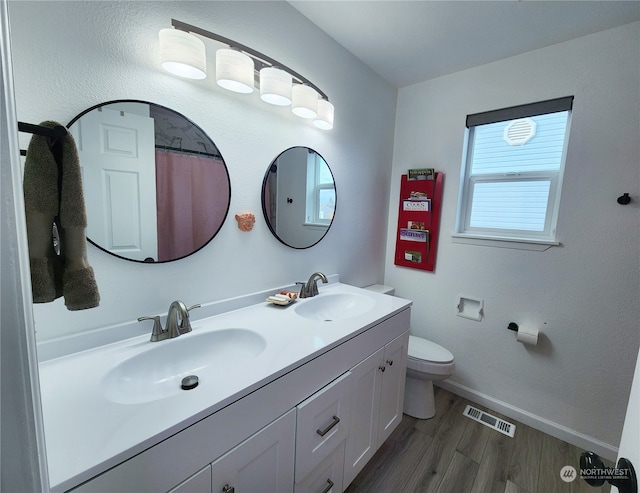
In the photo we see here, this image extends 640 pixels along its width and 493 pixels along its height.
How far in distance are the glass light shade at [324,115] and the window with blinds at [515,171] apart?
3.54 ft

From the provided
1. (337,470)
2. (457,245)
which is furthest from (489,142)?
(337,470)

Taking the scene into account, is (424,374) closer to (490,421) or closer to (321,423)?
(490,421)

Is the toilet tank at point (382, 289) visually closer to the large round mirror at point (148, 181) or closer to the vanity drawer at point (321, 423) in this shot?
the vanity drawer at point (321, 423)

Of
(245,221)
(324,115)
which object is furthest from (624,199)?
(245,221)

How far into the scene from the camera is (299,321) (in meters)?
1.19

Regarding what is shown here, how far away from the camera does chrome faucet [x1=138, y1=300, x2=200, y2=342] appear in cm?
97

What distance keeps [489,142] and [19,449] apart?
2417 mm

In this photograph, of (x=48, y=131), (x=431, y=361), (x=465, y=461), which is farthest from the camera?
(x=431, y=361)

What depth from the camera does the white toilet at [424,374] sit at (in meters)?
1.72

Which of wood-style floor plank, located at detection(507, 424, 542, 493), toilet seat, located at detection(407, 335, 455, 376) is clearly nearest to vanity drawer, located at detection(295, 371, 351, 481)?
toilet seat, located at detection(407, 335, 455, 376)

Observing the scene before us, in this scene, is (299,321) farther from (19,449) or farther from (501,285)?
(501,285)

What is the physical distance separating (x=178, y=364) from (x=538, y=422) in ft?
7.21

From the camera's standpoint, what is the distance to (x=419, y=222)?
2125 mm

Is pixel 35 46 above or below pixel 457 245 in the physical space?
above
